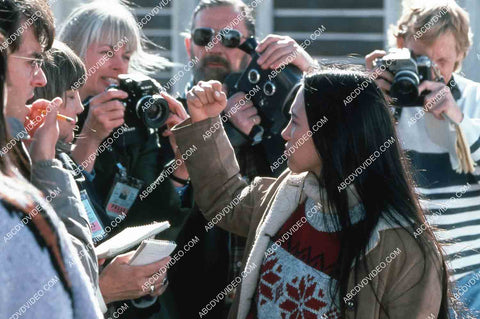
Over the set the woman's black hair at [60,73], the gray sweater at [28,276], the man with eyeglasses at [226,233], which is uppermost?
the gray sweater at [28,276]

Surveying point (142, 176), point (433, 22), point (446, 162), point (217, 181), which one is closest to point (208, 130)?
point (217, 181)

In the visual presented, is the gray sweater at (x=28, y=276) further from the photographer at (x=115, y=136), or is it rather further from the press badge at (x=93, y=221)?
the photographer at (x=115, y=136)

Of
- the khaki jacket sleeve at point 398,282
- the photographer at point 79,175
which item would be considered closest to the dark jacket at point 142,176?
the photographer at point 79,175

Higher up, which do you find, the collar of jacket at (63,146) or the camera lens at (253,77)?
the collar of jacket at (63,146)

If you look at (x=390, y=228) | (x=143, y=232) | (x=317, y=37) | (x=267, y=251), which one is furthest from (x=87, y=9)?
(x=317, y=37)

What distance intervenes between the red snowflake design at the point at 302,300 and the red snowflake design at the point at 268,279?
42 mm

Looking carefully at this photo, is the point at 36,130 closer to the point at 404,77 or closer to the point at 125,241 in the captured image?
the point at 125,241

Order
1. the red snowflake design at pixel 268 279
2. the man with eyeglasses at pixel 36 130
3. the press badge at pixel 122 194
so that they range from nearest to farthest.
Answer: the man with eyeglasses at pixel 36 130 → the red snowflake design at pixel 268 279 → the press badge at pixel 122 194

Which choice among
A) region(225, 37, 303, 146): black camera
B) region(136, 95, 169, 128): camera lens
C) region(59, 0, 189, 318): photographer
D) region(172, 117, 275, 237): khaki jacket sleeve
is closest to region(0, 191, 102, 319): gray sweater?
region(172, 117, 275, 237): khaki jacket sleeve

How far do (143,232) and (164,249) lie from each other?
0.27ft

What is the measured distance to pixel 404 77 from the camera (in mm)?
2734

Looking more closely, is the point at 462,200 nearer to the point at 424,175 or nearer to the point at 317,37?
the point at 424,175

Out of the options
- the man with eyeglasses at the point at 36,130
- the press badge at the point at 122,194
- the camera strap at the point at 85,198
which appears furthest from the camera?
the press badge at the point at 122,194

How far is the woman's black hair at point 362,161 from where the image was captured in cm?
190
